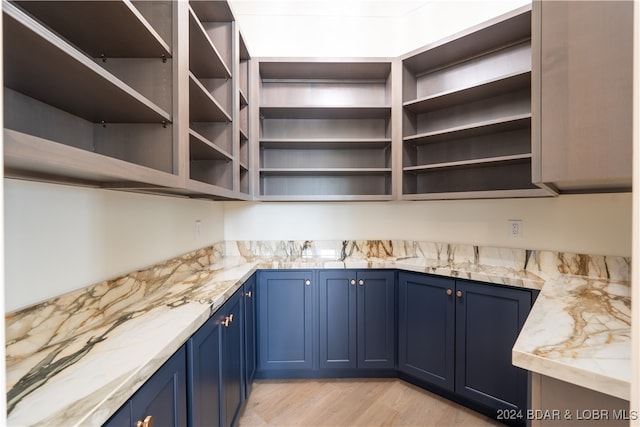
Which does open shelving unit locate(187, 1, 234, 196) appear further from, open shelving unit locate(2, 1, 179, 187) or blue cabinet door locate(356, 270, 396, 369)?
blue cabinet door locate(356, 270, 396, 369)

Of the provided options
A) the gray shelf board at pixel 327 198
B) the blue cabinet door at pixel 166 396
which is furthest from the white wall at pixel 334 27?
the blue cabinet door at pixel 166 396

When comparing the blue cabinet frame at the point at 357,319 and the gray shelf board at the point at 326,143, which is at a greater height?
the gray shelf board at the point at 326,143

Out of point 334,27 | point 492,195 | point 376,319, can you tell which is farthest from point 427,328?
point 334,27

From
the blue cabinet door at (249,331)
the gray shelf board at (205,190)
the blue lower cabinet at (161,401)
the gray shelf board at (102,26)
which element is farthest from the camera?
the blue cabinet door at (249,331)

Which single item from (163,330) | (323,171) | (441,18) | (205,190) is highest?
(441,18)

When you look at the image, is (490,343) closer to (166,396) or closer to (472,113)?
(472,113)

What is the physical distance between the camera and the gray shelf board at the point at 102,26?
833mm

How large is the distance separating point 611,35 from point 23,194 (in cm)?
186

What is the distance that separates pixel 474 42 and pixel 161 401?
8.60ft

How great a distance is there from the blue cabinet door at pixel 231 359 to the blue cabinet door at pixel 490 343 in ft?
4.63

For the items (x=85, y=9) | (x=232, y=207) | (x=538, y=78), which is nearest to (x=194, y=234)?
(x=232, y=207)

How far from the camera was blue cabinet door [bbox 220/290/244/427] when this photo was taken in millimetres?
1396

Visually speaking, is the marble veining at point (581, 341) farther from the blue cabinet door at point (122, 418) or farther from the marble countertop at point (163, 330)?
the blue cabinet door at point (122, 418)

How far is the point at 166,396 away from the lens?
899 millimetres
